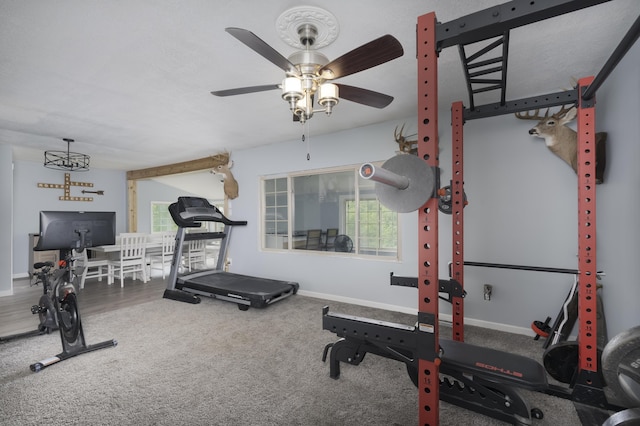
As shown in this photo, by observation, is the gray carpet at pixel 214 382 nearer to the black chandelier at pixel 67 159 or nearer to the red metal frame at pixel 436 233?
the red metal frame at pixel 436 233

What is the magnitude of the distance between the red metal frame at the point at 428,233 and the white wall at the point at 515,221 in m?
1.71

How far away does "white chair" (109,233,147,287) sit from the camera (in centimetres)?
504

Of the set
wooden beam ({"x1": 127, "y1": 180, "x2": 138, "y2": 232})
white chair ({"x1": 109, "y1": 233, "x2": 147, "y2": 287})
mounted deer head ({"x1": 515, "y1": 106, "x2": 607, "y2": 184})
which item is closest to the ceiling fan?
mounted deer head ({"x1": 515, "y1": 106, "x2": 607, "y2": 184})

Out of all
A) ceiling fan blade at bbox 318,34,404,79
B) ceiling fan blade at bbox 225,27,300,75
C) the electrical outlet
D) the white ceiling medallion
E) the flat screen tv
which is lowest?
the electrical outlet

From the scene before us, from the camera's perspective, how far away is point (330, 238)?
4.28m

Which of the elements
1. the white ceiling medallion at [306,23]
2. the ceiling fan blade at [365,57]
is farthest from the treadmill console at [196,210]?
the ceiling fan blade at [365,57]

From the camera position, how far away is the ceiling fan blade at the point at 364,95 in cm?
204

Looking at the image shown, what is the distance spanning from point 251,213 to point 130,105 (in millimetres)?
2421

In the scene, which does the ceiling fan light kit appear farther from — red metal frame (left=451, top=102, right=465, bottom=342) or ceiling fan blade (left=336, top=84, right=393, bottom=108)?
red metal frame (left=451, top=102, right=465, bottom=342)

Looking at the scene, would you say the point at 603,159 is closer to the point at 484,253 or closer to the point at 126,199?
the point at 484,253

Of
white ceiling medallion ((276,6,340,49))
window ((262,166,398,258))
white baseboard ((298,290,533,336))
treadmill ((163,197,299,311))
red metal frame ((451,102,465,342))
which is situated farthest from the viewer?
window ((262,166,398,258))

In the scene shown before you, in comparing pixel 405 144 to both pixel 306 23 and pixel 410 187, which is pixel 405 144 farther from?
pixel 410 187

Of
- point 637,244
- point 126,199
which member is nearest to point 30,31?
point 637,244

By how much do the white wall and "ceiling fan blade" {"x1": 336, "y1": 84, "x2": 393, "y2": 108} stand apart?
1.54m
